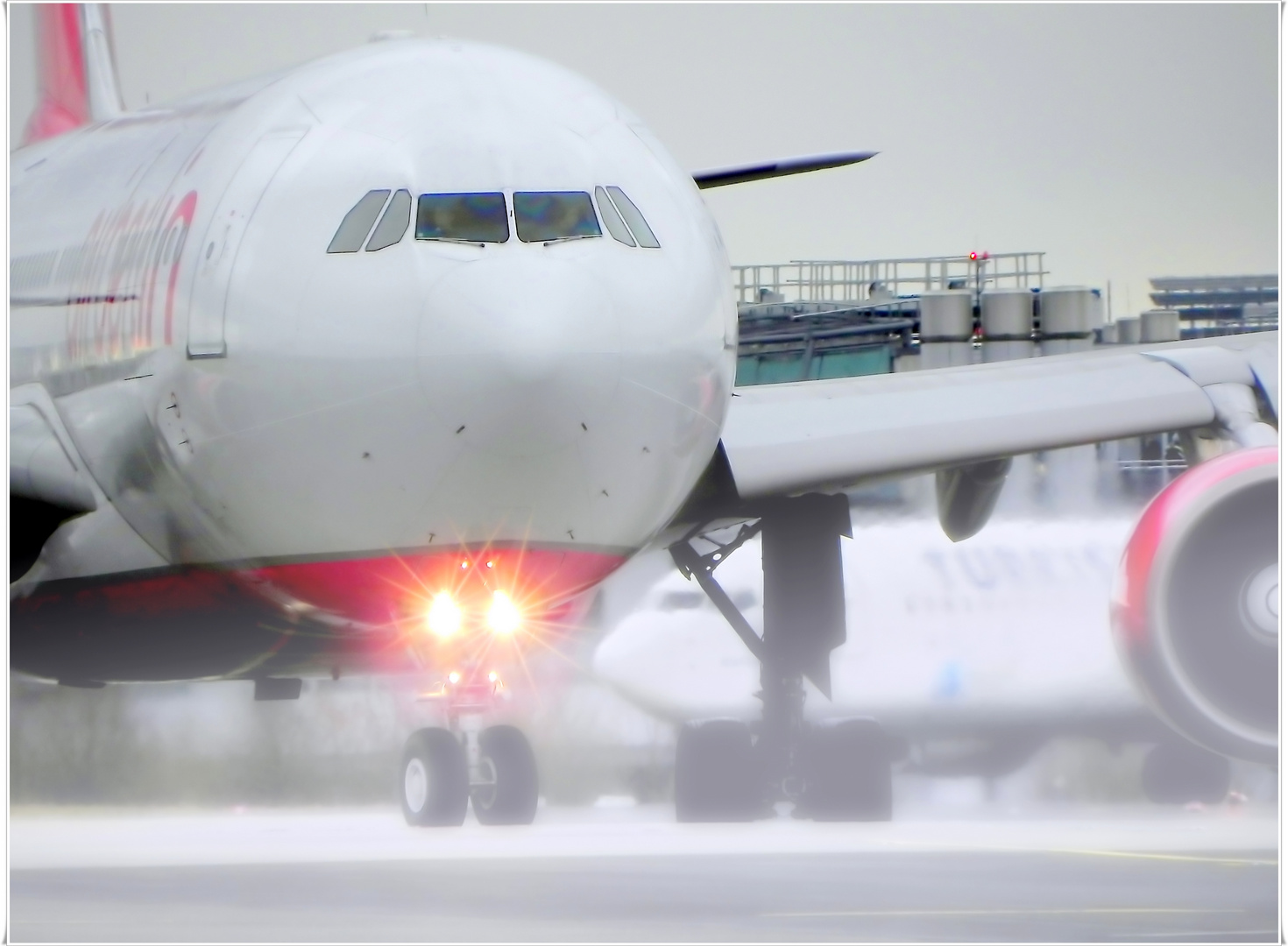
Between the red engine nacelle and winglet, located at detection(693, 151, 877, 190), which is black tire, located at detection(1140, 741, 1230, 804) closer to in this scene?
the red engine nacelle

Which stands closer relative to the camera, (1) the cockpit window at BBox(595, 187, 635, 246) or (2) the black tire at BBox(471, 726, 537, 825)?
(1) the cockpit window at BBox(595, 187, 635, 246)

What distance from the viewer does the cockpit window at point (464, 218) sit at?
25.4 feet

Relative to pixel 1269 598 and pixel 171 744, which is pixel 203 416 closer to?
pixel 1269 598

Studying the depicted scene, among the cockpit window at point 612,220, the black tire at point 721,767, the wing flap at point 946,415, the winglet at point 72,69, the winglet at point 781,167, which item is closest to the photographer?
the cockpit window at point 612,220

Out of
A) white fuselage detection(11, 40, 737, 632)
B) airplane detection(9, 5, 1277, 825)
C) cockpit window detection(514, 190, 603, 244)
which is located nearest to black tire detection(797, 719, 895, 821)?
airplane detection(9, 5, 1277, 825)

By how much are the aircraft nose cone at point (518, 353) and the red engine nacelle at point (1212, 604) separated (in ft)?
8.89

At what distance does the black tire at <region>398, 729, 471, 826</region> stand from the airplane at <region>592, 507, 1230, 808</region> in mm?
1699

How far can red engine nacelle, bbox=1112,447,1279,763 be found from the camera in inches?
349

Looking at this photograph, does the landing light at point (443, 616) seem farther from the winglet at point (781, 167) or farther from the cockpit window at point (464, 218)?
the winglet at point (781, 167)

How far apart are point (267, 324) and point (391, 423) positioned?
628 millimetres

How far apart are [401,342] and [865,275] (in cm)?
1892

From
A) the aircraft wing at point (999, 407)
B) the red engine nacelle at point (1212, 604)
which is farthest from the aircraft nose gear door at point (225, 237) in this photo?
the red engine nacelle at point (1212, 604)

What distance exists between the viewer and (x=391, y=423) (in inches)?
301

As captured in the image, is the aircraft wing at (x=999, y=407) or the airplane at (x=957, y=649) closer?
the aircraft wing at (x=999, y=407)
